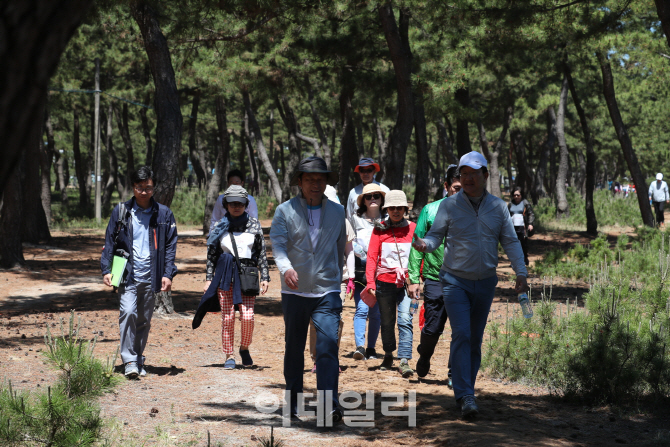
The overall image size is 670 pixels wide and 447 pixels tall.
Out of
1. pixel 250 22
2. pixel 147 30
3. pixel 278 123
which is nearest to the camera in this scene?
pixel 147 30

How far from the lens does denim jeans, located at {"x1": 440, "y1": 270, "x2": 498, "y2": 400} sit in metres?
5.39

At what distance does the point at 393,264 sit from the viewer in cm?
675

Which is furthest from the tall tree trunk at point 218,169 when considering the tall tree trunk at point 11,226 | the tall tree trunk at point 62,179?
the tall tree trunk at point 62,179

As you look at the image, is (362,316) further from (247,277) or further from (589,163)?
(589,163)

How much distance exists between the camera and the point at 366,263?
6.93 meters

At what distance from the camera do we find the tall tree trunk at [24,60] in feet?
6.17

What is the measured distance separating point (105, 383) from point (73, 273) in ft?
37.2

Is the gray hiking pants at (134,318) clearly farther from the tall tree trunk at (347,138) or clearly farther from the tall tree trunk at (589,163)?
the tall tree trunk at (589,163)

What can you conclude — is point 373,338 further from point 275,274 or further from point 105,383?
point 275,274

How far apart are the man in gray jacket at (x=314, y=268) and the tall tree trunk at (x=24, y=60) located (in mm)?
3180

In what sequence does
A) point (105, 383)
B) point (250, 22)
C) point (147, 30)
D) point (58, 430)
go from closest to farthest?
1. point (58, 430)
2. point (105, 383)
3. point (147, 30)
4. point (250, 22)

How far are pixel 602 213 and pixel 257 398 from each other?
995 inches

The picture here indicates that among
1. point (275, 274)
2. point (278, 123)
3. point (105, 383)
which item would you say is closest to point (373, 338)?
point (105, 383)

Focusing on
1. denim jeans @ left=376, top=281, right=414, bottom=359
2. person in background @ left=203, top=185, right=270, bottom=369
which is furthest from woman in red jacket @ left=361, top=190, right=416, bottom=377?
person in background @ left=203, top=185, right=270, bottom=369
